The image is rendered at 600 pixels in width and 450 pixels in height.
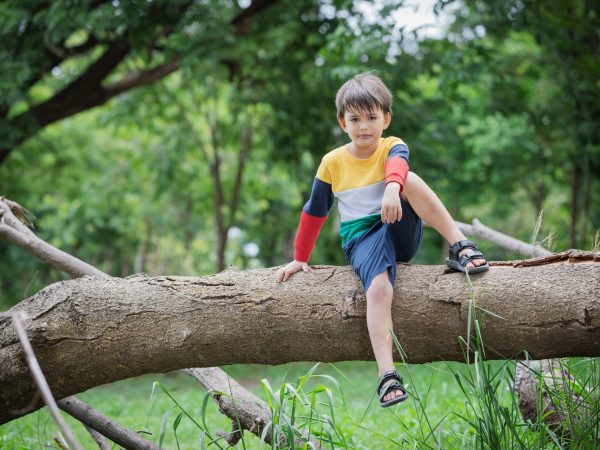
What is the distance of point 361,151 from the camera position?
132 inches

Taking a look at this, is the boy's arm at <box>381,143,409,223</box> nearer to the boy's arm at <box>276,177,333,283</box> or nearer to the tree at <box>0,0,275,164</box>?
the boy's arm at <box>276,177,333,283</box>

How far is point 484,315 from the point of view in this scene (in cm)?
281

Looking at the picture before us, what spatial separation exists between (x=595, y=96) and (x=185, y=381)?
23.7 feet

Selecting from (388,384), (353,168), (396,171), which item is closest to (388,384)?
(388,384)

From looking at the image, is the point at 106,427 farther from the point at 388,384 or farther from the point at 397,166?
the point at 397,166

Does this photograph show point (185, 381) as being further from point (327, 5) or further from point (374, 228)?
point (374, 228)

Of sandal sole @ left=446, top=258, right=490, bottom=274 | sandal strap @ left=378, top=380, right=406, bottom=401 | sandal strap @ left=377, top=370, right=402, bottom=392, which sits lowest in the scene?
sandal strap @ left=378, top=380, right=406, bottom=401

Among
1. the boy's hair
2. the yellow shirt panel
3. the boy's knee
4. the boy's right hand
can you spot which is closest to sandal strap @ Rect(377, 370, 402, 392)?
the boy's knee

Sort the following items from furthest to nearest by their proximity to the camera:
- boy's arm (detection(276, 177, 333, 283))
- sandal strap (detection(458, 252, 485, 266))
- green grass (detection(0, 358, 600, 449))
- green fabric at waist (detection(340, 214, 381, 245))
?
boy's arm (detection(276, 177, 333, 283)) → green fabric at waist (detection(340, 214, 381, 245)) → sandal strap (detection(458, 252, 485, 266)) → green grass (detection(0, 358, 600, 449))

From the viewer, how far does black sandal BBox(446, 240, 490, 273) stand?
294 centimetres

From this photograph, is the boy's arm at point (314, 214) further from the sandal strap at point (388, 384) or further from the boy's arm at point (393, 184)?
the sandal strap at point (388, 384)

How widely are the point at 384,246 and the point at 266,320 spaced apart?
1.98ft

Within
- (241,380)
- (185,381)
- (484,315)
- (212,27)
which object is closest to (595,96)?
(212,27)

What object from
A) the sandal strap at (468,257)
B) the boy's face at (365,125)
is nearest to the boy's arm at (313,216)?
the boy's face at (365,125)
